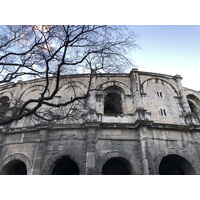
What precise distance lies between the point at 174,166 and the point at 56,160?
754 cm

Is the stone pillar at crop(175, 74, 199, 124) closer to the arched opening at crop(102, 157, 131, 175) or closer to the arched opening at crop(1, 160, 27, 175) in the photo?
the arched opening at crop(102, 157, 131, 175)

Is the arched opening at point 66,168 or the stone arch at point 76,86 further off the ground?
the stone arch at point 76,86

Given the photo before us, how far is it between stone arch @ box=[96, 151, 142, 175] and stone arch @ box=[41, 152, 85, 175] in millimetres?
851

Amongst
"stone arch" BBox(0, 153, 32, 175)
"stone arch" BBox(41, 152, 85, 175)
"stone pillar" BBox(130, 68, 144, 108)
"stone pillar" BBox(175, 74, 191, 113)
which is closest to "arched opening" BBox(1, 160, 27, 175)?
"stone arch" BBox(0, 153, 32, 175)

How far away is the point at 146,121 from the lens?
8.54m

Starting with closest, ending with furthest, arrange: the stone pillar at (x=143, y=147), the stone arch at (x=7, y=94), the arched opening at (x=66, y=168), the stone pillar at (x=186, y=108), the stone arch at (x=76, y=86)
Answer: the stone pillar at (x=143, y=147)
the arched opening at (x=66, y=168)
the stone pillar at (x=186, y=108)
the stone arch at (x=76, y=86)
the stone arch at (x=7, y=94)

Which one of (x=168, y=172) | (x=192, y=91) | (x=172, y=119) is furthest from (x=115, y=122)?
(x=192, y=91)

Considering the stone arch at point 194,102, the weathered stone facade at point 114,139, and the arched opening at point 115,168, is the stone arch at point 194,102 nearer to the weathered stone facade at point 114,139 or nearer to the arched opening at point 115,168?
the weathered stone facade at point 114,139

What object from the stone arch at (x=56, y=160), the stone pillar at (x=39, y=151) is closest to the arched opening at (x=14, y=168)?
the stone pillar at (x=39, y=151)

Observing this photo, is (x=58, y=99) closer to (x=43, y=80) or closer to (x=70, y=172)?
(x=43, y=80)

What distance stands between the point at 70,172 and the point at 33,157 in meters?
2.65

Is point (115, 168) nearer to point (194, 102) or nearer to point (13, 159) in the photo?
point (13, 159)

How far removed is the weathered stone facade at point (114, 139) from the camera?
8.05m

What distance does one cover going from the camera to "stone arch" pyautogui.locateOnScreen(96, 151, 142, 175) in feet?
25.3
